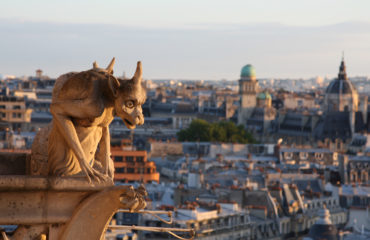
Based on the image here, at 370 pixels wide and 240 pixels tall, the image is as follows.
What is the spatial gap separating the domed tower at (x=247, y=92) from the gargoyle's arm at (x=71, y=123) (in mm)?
142735

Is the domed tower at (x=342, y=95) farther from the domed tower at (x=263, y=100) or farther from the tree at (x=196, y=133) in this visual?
the tree at (x=196, y=133)

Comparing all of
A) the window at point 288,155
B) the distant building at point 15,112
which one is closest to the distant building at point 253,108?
the distant building at point 15,112

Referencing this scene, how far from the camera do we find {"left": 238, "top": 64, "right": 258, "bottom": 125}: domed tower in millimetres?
153000

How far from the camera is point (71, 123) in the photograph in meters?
7.31

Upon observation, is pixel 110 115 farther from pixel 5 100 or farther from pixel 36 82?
pixel 36 82

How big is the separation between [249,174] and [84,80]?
2401 inches

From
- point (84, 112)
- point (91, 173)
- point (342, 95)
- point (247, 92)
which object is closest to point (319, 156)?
point (247, 92)

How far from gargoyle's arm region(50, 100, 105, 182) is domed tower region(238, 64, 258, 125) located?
142735mm

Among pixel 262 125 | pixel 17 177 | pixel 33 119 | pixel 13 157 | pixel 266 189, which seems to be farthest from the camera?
pixel 262 125

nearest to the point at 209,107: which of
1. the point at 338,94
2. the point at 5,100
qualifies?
the point at 338,94

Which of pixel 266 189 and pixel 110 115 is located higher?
pixel 110 115

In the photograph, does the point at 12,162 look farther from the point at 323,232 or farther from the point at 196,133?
the point at 196,133

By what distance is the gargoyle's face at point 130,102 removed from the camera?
725 cm

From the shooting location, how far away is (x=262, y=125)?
14500cm
